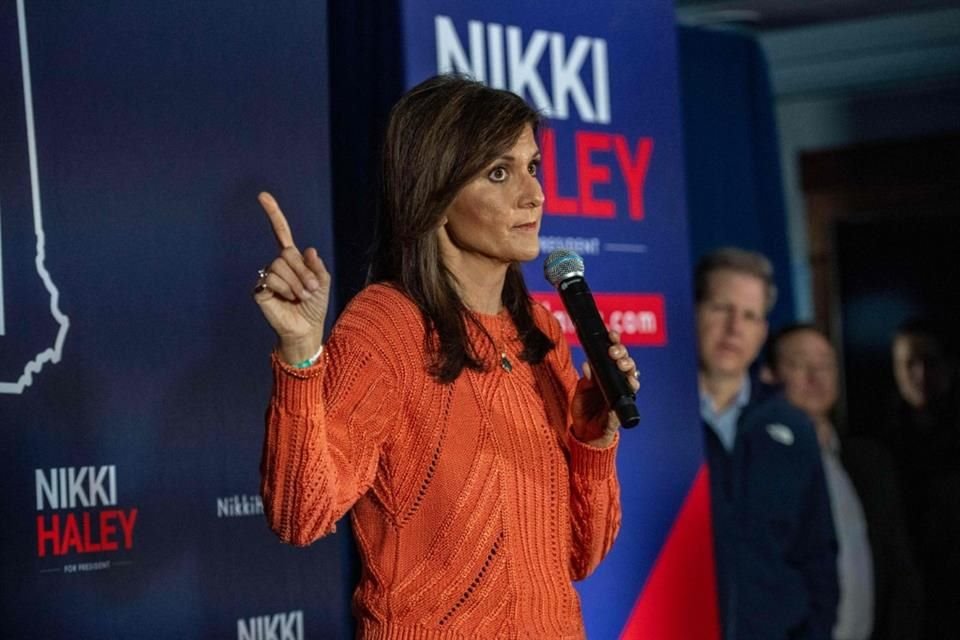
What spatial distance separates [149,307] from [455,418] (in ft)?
3.05

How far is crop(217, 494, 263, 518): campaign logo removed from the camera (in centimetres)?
298

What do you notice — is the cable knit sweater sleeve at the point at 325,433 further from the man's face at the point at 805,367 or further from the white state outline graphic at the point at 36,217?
the man's face at the point at 805,367

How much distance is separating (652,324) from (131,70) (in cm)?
129

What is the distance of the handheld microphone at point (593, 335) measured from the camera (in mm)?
2059

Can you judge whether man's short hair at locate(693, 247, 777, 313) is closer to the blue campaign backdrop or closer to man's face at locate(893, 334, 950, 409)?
the blue campaign backdrop

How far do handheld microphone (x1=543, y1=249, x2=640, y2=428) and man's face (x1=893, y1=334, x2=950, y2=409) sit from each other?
12.0ft

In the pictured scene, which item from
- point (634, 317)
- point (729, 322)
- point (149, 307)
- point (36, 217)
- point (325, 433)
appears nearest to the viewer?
point (325, 433)

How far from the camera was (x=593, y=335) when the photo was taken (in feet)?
6.98

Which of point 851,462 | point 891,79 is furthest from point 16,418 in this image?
point 891,79

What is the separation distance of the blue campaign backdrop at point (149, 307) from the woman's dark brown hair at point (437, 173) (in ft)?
2.52

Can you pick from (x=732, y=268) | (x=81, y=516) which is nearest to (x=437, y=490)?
(x=81, y=516)

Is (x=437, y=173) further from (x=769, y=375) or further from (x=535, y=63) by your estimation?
(x=769, y=375)

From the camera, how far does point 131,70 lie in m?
2.88

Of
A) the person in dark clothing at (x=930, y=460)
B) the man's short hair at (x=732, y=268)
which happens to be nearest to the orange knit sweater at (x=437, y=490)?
the man's short hair at (x=732, y=268)
